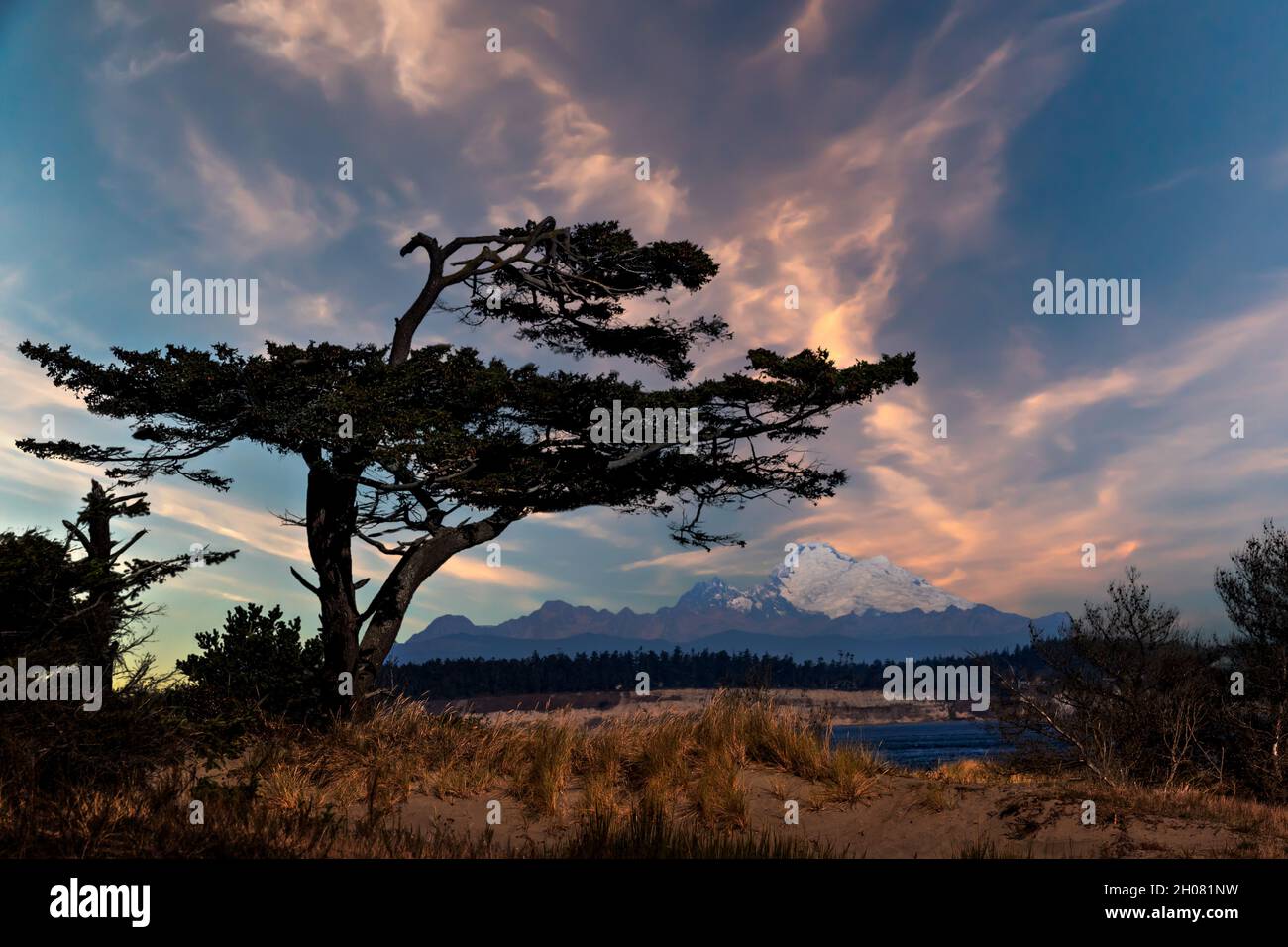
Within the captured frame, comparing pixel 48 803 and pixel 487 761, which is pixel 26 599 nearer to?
pixel 48 803

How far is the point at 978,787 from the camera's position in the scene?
39.1 ft

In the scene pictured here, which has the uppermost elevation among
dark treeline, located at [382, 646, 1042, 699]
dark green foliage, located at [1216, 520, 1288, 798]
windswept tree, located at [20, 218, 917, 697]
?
windswept tree, located at [20, 218, 917, 697]

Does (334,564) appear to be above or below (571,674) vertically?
above

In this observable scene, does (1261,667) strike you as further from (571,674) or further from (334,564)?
(571,674)

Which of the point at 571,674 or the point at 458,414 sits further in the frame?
the point at 571,674

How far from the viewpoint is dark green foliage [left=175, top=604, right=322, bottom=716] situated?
1627cm

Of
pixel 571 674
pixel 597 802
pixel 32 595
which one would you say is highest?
pixel 32 595

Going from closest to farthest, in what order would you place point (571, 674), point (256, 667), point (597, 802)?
point (597, 802) → point (256, 667) → point (571, 674)

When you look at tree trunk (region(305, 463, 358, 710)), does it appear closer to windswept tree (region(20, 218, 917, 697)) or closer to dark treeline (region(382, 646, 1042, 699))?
windswept tree (region(20, 218, 917, 697))

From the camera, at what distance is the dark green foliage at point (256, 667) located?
1627 centimetres

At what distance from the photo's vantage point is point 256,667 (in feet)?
57.1

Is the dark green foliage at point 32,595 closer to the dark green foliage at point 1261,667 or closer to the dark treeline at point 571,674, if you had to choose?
the dark green foliage at point 1261,667

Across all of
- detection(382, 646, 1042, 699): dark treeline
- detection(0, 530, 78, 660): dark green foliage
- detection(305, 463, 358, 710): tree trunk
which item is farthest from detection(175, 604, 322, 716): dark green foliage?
detection(382, 646, 1042, 699): dark treeline

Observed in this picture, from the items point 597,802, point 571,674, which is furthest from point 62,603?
point 571,674
